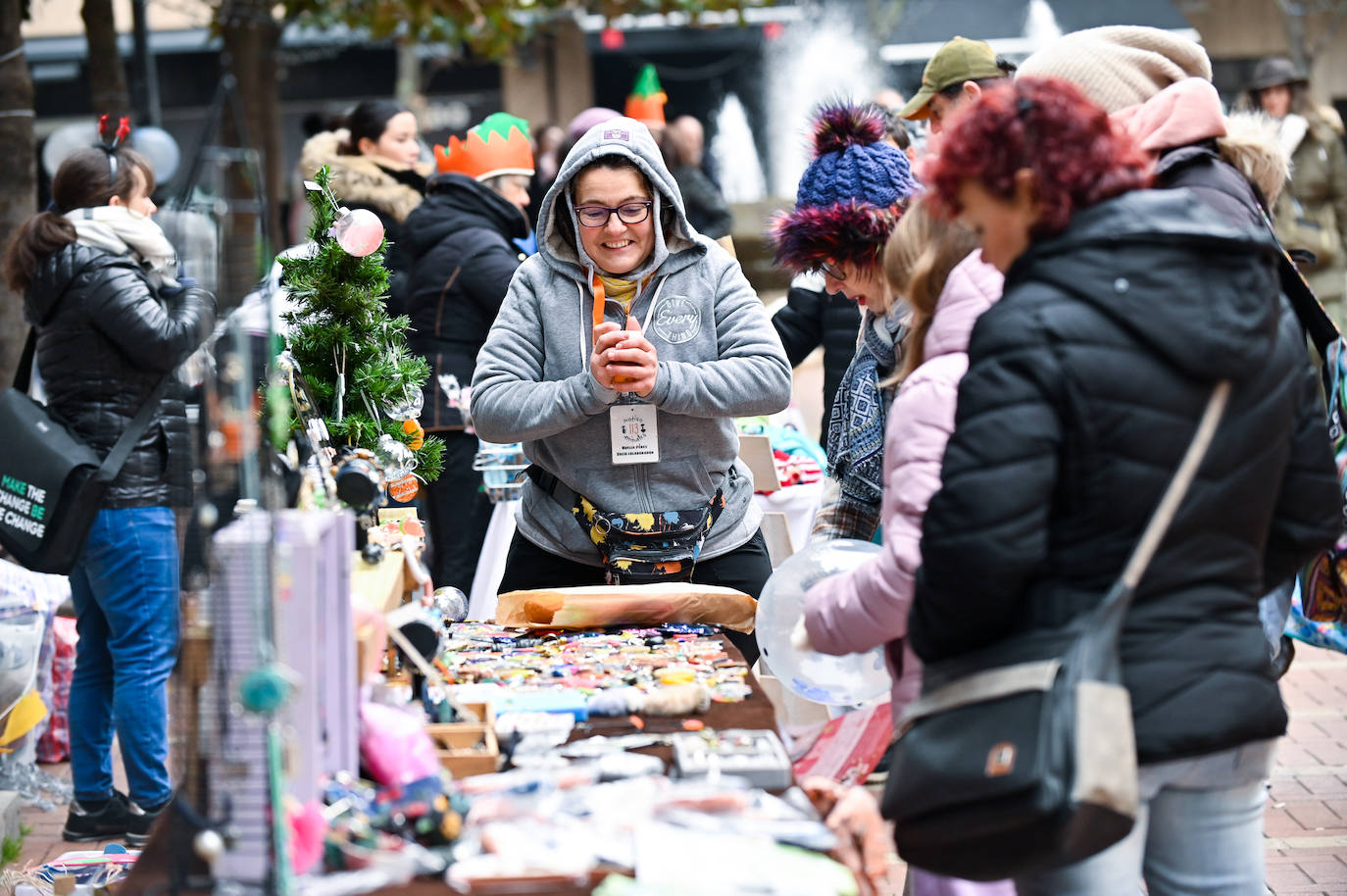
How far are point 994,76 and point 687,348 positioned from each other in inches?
65.0

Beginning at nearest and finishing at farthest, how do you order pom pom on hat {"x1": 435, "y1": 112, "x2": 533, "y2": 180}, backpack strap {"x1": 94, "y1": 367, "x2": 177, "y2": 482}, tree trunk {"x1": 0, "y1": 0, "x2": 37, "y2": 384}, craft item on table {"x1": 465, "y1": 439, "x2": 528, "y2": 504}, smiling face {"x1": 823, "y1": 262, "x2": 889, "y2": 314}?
smiling face {"x1": 823, "y1": 262, "x2": 889, "y2": 314}
backpack strap {"x1": 94, "y1": 367, "x2": 177, "y2": 482}
craft item on table {"x1": 465, "y1": 439, "x2": 528, "y2": 504}
pom pom on hat {"x1": 435, "y1": 112, "x2": 533, "y2": 180}
tree trunk {"x1": 0, "y1": 0, "x2": 37, "y2": 384}

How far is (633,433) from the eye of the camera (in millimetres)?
3176

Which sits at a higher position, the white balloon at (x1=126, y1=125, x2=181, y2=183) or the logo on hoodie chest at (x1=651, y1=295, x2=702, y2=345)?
the white balloon at (x1=126, y1=125, x2=181, y2=183)

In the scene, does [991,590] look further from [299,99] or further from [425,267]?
[299,99]

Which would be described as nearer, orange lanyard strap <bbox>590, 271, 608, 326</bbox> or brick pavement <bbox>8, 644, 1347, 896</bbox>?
orange lanyard strap <bbox>590, 271, 608, 326</bbox>

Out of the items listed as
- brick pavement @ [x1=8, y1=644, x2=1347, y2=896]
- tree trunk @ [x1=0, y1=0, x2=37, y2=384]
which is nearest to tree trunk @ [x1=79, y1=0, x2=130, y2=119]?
tree trunk @ [x1=0, y1=0, x2=37, y2=384]

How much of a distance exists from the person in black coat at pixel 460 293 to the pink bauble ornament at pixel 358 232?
6.79 ft

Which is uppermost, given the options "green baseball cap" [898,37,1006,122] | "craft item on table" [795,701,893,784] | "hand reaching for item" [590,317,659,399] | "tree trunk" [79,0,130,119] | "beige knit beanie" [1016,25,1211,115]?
"tree trunk" [79,0,130,119]

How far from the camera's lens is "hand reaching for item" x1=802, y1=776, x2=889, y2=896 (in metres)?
1.91

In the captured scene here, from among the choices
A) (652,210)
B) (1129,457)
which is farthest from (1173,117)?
(1129,457)

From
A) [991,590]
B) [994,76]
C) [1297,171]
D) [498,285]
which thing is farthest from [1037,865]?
[1297,171]

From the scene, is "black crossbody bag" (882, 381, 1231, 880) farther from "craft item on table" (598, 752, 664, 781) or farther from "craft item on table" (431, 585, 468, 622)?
"craft item on table" (431, 585, 468, 622)

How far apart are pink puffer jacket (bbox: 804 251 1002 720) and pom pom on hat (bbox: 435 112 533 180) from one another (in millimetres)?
3475

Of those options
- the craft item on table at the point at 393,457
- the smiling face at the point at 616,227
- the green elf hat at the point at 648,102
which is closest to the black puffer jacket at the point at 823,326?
the smiling face at the point at 616,227
